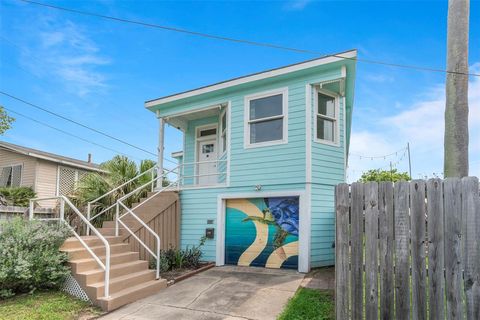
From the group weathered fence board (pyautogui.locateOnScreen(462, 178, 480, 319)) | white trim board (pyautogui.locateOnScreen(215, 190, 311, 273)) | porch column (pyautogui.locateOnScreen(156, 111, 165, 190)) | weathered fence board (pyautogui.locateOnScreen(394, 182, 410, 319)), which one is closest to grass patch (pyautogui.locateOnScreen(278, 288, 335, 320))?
weathered fence board (pyautogui.locateOnScreen(394, 182, 410, 319))

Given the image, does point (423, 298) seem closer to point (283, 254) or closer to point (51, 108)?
point (283, 254)

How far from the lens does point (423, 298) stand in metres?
3.39

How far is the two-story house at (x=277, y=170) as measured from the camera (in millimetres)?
7926

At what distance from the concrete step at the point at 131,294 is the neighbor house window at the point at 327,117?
537 cm

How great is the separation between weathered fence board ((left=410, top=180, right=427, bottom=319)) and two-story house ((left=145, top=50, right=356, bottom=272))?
4273mm

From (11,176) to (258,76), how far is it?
16.5 m

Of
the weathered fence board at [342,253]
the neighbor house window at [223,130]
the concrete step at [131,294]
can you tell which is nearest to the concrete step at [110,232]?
the concrete step at [131,294]

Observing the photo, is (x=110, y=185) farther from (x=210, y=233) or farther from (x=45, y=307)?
(x=45, y=307)

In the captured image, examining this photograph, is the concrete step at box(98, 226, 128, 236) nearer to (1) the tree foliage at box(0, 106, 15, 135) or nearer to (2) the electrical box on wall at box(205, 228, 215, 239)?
(2) the electrical box on wall at box(205, 228, 215, 239)

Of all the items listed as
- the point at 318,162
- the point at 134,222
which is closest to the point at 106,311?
the point at 134,222

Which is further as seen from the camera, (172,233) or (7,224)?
(172,233)

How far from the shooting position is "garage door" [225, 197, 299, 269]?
8.05m

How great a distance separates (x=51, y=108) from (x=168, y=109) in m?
14.3

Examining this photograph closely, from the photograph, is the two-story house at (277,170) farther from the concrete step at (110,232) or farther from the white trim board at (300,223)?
the concrete step at (110,232)
